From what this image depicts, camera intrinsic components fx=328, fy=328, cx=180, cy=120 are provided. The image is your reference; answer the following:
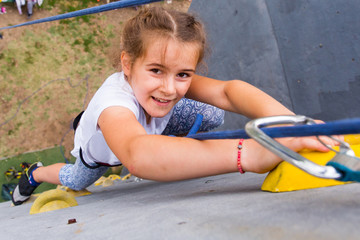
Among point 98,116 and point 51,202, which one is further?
point 51,202

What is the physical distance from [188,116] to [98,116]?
519mm

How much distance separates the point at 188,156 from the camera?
576 mm

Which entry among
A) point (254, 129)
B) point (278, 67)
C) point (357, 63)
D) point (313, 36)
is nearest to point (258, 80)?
point (278, 67)

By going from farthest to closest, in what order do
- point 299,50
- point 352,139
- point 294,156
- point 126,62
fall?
point 299,50 < point 126,62 < point 352,139 < point 294,156

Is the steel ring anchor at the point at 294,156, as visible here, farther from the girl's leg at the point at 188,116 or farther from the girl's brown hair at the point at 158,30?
the girl's leg at the point at 188,116

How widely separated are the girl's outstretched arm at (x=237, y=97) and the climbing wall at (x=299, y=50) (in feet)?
2.05

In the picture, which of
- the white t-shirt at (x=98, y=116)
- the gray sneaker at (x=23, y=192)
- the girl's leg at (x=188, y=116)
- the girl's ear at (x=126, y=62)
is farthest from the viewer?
the gray sneaker at (x=23, y=192)

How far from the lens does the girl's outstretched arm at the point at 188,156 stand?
0.57 m

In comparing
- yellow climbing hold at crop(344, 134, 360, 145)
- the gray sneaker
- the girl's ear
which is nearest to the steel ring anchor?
yellow climbing hold at crop(344, 134, 360, 145)

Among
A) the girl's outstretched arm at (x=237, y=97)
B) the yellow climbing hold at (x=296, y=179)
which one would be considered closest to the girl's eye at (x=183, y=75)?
the girl's outstretched arm at (x=237, y=97)

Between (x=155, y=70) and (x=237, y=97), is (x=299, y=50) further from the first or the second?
(x=155, y=70)

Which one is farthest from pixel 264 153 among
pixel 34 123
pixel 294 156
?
pixel 34 123

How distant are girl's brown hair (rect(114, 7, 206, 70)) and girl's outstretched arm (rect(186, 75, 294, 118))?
121mm

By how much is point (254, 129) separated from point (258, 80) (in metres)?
1.33
